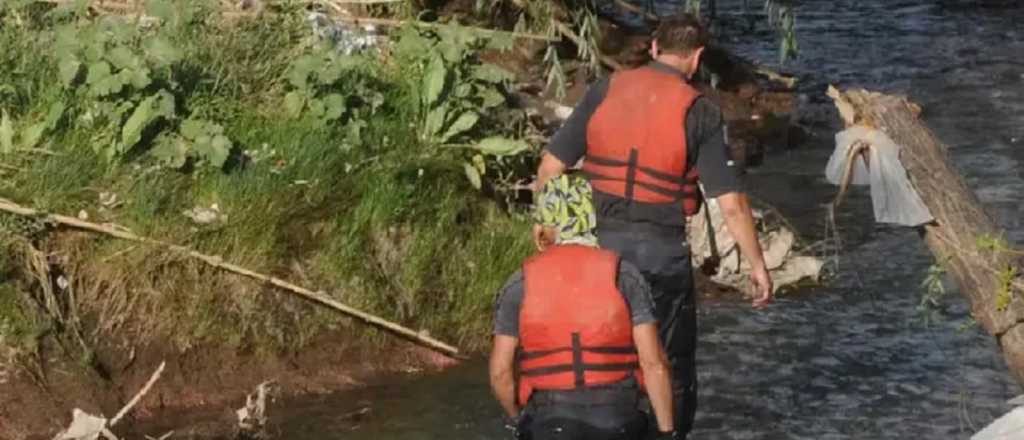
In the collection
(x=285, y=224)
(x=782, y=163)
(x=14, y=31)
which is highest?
(x=14, y=31)

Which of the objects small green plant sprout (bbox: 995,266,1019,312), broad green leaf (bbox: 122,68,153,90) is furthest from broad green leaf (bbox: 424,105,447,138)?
small green plant sprout (bbox: 995,266,1019,312)

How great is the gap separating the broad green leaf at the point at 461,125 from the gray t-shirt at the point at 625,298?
4147 mm

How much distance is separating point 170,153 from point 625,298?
4023 millimetres

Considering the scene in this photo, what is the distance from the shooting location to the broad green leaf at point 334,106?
34.6ft

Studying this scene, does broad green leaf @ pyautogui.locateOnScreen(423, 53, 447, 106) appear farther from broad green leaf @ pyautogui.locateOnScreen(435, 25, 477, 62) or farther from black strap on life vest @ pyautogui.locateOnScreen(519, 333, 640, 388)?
black strap on life vest @ pyautogui.locateOnScreen(519, 333, 640, 388)

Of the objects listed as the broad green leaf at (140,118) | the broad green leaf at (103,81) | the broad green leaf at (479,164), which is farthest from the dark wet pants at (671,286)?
the broad green leaf at (103,81)

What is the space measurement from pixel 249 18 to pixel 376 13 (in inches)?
47.5

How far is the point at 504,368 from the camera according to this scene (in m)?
6.80

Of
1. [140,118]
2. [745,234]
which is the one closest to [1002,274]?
[745,234]

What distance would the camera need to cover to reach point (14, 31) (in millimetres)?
10805

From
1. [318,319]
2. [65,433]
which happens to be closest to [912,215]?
[318,319]

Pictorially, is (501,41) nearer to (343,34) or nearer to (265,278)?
(343,34)

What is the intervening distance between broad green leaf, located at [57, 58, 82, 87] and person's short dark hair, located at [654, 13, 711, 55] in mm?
3473

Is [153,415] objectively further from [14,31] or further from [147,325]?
[14,31]
